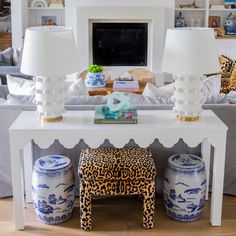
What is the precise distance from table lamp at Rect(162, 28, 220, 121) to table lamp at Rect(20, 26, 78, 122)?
596mm

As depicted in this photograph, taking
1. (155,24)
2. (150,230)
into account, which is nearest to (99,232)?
(150,230)

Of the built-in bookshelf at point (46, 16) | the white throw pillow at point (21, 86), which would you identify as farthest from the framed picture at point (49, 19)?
the white throw pillow at point (21, 86)

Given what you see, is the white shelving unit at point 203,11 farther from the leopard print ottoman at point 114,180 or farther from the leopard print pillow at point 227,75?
the leopard print ottoman at point 114,180

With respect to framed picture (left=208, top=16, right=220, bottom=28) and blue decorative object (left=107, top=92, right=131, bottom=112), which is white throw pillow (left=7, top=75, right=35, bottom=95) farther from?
framed picture (left=208, top=16, right=220, bottom=28)

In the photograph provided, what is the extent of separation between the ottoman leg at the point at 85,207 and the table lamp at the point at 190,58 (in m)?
0.80

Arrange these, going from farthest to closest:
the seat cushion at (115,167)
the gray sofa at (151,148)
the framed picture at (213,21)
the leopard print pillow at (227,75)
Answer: the framed picture at (213,21) → the leopard print pillow at (227,75) → the gray sofa at (151,148) → the seat cushion at (115,167)

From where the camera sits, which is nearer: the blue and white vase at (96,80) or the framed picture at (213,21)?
the blue and white vase at (96,80)

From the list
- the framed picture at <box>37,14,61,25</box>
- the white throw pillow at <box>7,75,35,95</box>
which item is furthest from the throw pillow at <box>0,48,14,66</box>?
the framed picture at <box>37,14,61,25</box>

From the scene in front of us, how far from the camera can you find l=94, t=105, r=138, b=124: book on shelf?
2.77m

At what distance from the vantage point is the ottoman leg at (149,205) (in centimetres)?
279

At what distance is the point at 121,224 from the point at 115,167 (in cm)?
42

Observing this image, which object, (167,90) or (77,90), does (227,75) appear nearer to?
(167,90)

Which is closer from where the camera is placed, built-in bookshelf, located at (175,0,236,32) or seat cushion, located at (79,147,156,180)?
seat cushion, located at (79,147,156,180)

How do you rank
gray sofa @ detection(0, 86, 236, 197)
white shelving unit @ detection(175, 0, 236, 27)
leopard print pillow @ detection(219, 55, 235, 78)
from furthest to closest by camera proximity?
white shelving unit @ detection(175, 0, 236, 27) < leopard print pillow @ detection(219, 55, 235, 78) < gray sofa @ detection(0, 86, 236, 197)
